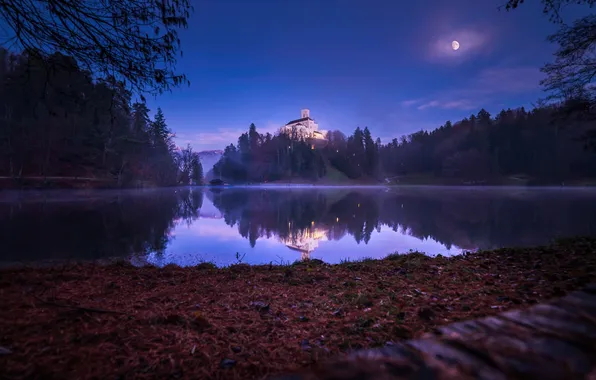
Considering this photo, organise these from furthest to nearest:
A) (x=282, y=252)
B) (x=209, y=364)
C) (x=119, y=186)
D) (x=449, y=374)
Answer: (x=119, y=186)
(x=282, y=252)
(x=209, y=364)
(x=449, y=374)

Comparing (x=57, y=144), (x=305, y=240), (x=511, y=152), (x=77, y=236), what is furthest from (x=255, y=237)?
(x=511, y=152)

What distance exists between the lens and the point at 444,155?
104m

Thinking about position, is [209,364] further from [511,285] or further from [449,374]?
[511,285]

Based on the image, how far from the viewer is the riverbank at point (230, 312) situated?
212cm

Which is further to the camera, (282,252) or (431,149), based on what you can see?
(431,149)

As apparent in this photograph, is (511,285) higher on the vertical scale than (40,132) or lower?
lower

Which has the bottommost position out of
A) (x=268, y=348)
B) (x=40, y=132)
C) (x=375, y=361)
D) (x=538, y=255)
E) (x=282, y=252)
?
(x=282, y=252)

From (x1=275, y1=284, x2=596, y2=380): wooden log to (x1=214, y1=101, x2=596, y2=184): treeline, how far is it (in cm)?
8837

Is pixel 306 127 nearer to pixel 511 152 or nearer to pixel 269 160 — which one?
pixel 269 160

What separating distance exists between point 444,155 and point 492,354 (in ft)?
386

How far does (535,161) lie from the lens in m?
84.9

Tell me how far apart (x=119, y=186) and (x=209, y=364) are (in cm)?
5896

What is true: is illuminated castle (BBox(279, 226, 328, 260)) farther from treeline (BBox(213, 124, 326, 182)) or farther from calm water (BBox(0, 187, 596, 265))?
treeline (BBox(213, 124, 326, 182))

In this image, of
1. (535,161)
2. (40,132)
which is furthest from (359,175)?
(40,132)
